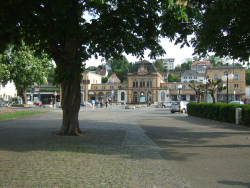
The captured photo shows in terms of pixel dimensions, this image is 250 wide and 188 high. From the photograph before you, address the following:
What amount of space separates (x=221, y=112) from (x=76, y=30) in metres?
13.0

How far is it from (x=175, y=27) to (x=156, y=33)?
0.92m

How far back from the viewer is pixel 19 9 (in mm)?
10312

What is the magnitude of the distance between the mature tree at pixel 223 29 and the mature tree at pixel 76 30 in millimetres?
928

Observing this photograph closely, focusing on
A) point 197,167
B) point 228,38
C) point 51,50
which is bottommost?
point 197,167

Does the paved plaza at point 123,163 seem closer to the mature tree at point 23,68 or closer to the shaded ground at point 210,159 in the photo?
the shaded ground at point 210,159

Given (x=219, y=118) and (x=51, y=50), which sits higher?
(x=51, y=50)

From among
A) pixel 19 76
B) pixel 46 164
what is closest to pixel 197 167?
pixel 46 164

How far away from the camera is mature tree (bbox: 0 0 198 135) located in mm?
10789

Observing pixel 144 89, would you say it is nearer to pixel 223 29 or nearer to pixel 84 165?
pixel 223 29

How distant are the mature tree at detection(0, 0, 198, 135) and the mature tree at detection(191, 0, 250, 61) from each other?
928mm

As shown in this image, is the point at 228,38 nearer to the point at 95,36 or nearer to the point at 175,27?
the point at 175,27

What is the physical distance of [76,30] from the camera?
36.1 ft

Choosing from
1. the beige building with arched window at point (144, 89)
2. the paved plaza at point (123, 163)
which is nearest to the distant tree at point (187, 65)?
the beige building with arched window at point (144, 89)

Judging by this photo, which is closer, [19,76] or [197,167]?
[197,167]
